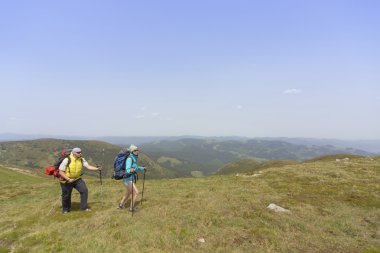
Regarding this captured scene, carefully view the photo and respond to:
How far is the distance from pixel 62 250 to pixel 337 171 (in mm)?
34612

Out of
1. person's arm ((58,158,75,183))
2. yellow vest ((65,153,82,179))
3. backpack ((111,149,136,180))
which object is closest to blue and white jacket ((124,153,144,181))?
backpack ((111,149,136,180))

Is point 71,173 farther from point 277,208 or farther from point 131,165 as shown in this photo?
point 277,208

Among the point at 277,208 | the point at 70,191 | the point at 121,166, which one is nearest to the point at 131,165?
the point at 121,166

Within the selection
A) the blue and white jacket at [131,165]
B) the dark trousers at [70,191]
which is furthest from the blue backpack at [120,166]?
the dark trousers at [70,191]

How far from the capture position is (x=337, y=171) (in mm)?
36375

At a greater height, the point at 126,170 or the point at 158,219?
the point at 126,170

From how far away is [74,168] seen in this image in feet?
58.0

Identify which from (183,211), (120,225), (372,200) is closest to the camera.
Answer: (120,225)

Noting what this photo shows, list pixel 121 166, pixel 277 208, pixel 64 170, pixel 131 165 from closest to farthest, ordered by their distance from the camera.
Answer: pixel 131 165, pixel 121 166, pixel 64 170, pixel 277 208

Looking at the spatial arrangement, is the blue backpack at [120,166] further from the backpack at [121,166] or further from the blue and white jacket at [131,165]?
the blue and white jacket at [131,165]

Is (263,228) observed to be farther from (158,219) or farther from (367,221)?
(367,221)

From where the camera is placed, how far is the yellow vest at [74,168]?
1756cm

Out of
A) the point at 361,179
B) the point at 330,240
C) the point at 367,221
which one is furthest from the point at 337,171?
the point at 330,240

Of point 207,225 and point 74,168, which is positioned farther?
point 74,168
